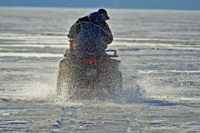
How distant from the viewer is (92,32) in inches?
255

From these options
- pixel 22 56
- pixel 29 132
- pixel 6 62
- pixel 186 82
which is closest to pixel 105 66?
pixel 29 132

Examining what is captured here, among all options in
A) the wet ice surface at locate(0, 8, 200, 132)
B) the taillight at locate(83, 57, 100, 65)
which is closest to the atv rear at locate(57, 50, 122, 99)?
the taillight at locate(83, 57, 100, 65)

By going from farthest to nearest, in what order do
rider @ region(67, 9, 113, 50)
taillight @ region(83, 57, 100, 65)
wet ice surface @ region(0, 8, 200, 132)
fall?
rider @ region(67, 9, 113, 50) → taillight @ region(83, 57, 100, 65) → wet ice surface @ region(0, 8, 200, 132)

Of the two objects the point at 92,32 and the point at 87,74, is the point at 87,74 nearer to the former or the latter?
the point at 87,74

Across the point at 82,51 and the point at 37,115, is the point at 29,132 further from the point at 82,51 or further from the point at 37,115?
the point at 82,51

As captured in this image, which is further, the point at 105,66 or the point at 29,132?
the point at 105,66

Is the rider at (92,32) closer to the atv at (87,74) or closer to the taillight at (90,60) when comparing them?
the atv at (87,74)

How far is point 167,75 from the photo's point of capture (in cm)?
934

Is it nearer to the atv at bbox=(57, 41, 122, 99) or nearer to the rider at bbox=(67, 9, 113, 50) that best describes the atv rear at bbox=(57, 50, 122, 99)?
the atv at bbox=(57, 41, 122, 99)

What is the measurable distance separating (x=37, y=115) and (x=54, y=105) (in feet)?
2.37

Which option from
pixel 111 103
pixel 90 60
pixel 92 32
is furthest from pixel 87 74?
pixel 92 32

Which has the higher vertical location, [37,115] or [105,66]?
[105,66]

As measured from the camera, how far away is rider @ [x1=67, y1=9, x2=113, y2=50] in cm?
646

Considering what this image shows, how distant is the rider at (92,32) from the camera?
646 centimetres
